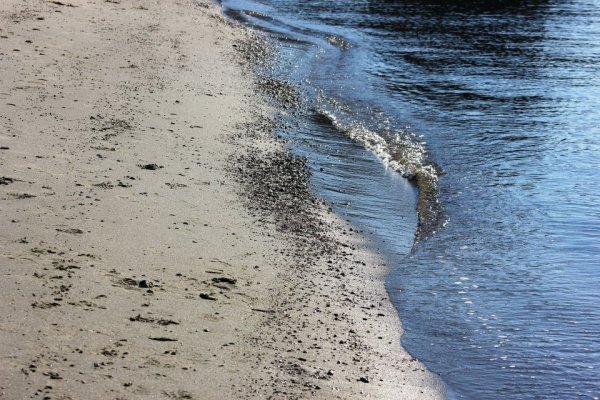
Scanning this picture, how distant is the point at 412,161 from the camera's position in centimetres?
1184

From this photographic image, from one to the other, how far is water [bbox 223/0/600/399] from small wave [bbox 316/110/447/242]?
0.03 m

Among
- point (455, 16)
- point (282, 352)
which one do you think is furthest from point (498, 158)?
point (455, 16)

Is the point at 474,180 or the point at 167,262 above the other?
the point at 474,180

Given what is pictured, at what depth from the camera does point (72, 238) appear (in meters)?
7.15

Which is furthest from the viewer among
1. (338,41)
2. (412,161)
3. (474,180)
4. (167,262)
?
(338,41)

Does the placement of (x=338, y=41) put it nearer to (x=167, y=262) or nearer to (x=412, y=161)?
(x=412, y=161)

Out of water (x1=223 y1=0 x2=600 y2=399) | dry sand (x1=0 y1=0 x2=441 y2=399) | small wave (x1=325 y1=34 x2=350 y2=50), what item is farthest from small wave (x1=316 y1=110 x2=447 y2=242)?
small wave (x1=325 y1=34 x2=350 y2=50)

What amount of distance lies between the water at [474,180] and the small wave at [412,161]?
0.11 feet

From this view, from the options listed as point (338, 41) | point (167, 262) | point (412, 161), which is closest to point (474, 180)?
point (412, 161)

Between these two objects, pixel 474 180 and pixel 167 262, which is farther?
pixel 474 180

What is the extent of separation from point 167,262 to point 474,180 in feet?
17.7

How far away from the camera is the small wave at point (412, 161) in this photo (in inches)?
383

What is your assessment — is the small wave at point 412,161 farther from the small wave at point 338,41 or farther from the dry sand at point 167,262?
the small wave at point 338,41

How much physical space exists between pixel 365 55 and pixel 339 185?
993 centimetres
